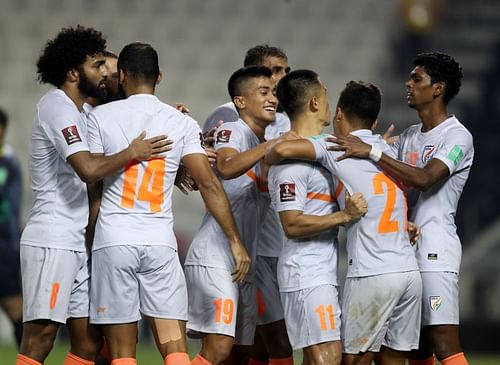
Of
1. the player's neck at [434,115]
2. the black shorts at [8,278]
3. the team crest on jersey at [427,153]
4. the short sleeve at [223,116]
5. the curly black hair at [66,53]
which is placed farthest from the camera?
the black shorts at [8,278]

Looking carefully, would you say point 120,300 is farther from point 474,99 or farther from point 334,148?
point 474,99

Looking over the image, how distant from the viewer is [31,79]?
16484 millimetres

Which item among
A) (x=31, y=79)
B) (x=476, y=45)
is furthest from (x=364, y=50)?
(x=31, y=79)

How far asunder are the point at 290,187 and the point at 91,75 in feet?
4.52

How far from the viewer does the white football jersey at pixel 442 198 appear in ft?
21.4

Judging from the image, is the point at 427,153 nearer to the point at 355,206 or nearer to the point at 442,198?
the point at 442,198

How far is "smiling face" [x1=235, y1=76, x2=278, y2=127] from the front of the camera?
22.5ft

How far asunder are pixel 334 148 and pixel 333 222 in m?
0.42

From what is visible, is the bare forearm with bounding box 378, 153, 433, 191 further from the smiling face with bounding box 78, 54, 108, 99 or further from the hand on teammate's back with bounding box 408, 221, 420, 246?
the smiling face with bounding box 78, 54, 108, 99

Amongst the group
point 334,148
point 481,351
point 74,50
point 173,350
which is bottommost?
point 481,351

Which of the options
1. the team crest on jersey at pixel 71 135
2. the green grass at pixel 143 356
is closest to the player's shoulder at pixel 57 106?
the team crest on jersey at pixel 71 135

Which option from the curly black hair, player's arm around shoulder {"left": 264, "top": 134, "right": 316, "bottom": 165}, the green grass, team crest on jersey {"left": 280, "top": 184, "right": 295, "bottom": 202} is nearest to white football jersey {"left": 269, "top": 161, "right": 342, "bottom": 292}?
team crest on jersey {"left": 280, "top": 184, "right": 295, "bottom": 202}

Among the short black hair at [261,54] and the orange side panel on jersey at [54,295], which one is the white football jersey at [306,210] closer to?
the orange side panel on jersey at [54,295]

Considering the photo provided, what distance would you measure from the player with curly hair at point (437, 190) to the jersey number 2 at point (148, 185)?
1.39 meters
